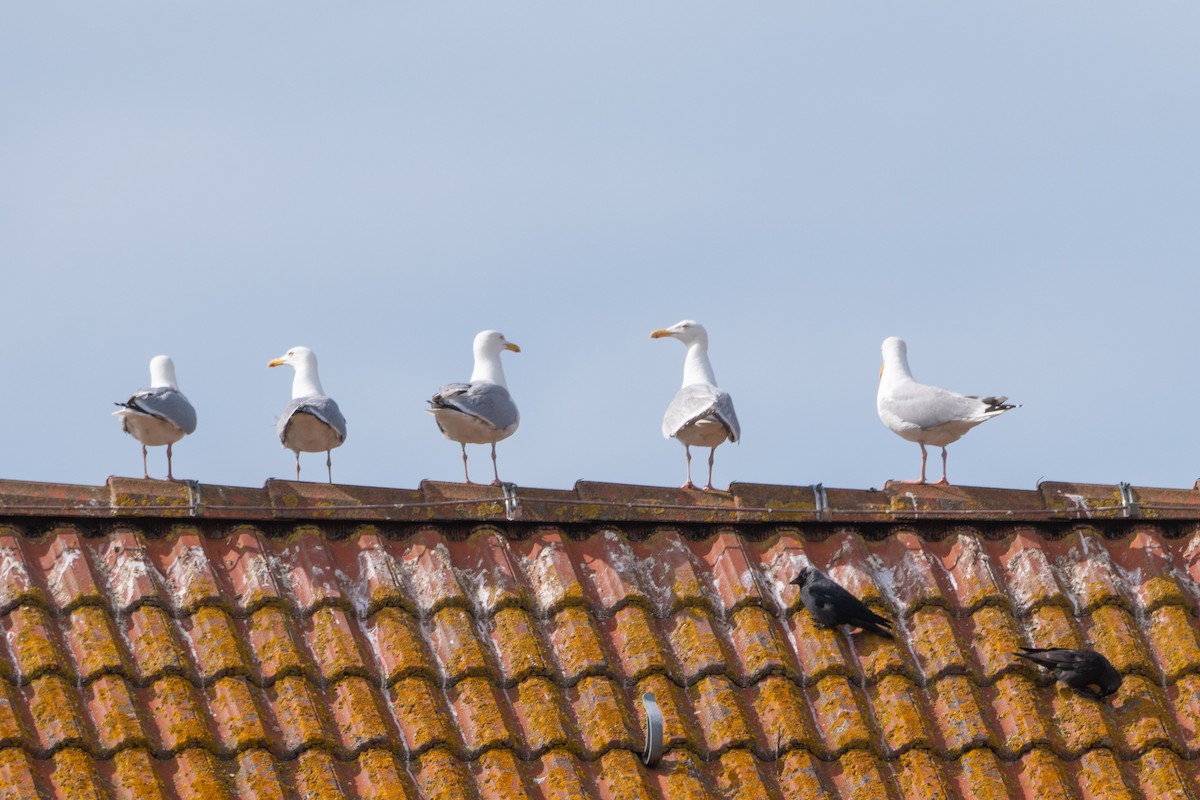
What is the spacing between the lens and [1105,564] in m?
8.17

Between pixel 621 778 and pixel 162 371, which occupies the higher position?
pixel 162 371

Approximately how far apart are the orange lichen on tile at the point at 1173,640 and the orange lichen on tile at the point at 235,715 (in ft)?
10.8

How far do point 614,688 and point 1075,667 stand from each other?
1625 mm

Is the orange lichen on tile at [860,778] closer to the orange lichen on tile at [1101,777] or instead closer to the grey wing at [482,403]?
the orange lichen on tile at [1101,777]

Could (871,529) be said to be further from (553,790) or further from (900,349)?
(900,349)

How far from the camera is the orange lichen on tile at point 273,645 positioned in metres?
7.01

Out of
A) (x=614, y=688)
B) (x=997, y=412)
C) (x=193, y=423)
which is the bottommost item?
(x=614, y=688)

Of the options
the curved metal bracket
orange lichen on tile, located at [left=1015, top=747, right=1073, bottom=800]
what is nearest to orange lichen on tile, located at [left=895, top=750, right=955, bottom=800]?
orange lichen on tile, located at [left=1015, top=747, right=1073, bottom=800]

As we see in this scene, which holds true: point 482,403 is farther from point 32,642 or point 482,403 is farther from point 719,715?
point 32,642

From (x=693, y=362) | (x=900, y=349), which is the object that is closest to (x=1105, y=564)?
(x=900, y=349)

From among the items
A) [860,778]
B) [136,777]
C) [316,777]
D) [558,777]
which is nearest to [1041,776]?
[860,778]

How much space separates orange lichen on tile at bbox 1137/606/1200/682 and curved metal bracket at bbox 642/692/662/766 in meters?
2.03

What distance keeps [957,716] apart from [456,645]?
1.73m

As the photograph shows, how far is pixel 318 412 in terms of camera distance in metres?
13.1
